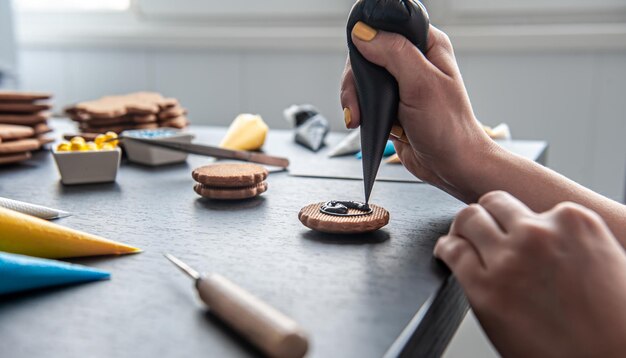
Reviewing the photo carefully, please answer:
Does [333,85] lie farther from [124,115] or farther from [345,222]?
[345,222]

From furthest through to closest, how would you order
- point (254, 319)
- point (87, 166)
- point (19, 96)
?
point (19, 96), point (87, 166), point (254, 319)

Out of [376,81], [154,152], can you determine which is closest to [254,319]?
[376,81]

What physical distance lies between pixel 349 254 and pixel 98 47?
1.79 meters

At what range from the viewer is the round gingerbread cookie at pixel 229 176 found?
0.67 meters

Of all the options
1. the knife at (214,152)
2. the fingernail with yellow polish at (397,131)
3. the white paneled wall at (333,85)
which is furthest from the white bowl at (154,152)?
the white paneled wall at (333,85)

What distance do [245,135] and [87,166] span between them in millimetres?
338

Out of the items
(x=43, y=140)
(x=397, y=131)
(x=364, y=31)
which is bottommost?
(x=43, y=140)

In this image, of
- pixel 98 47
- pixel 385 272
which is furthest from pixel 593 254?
pixel 98 47

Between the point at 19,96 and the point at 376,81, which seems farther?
the point at 19,96

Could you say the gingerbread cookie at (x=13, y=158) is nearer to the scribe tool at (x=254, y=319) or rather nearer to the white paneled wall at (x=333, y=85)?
the scribe tool at (x=254, y=319)

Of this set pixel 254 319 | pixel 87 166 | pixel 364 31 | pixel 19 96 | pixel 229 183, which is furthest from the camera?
pixel 19 96

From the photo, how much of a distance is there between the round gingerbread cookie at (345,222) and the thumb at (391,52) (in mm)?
143

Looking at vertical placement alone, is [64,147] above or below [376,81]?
below

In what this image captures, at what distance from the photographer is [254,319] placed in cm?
33
